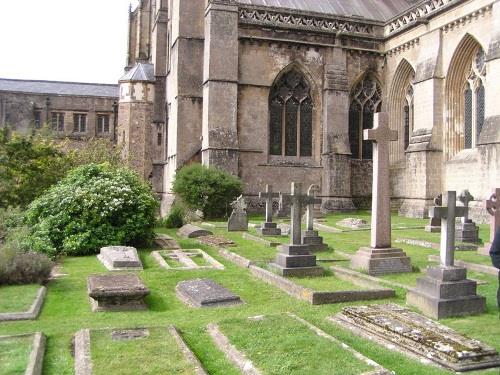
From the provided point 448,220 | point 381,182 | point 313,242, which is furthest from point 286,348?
point 313,242

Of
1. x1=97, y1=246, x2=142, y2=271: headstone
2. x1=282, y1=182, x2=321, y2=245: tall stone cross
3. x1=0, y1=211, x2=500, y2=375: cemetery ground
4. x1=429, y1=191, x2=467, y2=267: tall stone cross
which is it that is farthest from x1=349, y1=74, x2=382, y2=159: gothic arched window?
x1=429, y1=191, x2=467, y2=267: tall stone cross

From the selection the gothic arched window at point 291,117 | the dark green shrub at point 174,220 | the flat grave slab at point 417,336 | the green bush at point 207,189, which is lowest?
the flat grave slab at point 417,336

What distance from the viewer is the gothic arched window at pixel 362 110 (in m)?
26.2

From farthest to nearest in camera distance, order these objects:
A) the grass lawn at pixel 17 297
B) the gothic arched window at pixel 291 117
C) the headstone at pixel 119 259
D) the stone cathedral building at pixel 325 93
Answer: the gothic arched window at pixel 291 117, the stone cathedral building at pixel 325 93, the headstone at pixel 119 259, the grass lawn at pixel 17 297

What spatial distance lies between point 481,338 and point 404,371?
60.1 inches

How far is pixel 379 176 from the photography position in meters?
9.73

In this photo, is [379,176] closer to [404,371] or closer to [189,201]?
[404,371]

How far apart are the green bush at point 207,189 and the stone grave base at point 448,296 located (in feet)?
48.1

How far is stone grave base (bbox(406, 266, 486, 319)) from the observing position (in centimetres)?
651

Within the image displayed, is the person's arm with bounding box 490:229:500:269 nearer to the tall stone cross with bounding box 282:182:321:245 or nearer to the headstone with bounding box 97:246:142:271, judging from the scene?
the tall stone cross with bounding box 282:182:321:245

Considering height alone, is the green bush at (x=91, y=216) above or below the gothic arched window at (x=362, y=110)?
below

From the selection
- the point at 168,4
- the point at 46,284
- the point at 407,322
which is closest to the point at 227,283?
the point at 46,284

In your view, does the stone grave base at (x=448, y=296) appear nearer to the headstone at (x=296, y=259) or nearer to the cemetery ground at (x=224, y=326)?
the cemetery ground at (x=224, y=326)

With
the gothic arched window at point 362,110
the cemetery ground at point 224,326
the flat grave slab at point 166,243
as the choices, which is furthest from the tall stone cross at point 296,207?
the gothic arched window at point 362,110
